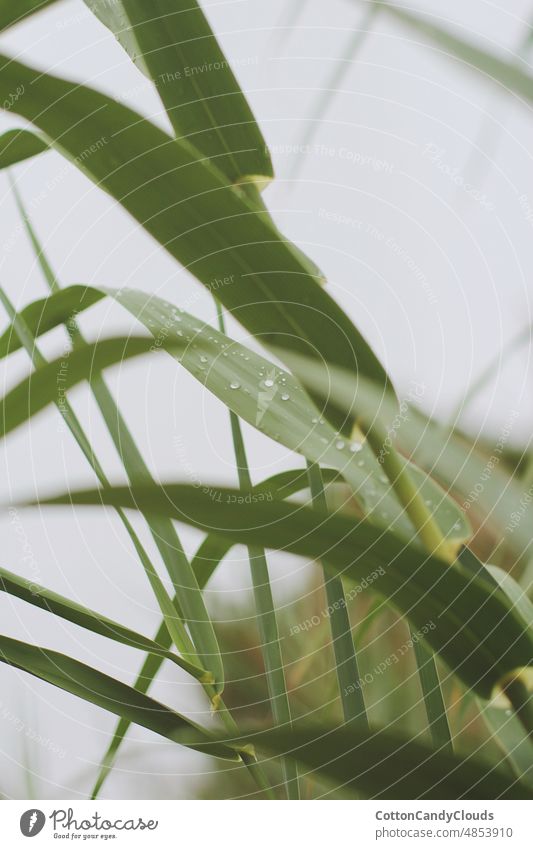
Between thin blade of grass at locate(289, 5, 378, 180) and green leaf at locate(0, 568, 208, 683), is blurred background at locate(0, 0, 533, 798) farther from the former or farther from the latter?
green leaf at locate(0, 568, 208, 683)

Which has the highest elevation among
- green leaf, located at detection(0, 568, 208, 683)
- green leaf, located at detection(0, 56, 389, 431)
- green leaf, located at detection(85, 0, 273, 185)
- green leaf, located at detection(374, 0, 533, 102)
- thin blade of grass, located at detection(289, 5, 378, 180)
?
green leaf, located at detection(374, 0, 533, 102)

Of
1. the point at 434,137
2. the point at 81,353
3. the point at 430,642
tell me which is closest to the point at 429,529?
the point at 430,642

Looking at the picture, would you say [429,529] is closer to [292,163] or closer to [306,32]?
[292,163]

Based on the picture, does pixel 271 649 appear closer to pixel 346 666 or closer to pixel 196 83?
pixel 346 666

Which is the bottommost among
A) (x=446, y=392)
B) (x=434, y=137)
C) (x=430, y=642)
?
(x=430, y=642)

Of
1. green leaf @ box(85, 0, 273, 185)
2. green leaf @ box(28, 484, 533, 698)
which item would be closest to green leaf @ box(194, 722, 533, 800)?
green leaf @ box(28, 484, 533, 698)

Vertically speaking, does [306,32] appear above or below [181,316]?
above

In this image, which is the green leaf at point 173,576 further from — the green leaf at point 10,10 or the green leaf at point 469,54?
the green leaf at point 469,54
